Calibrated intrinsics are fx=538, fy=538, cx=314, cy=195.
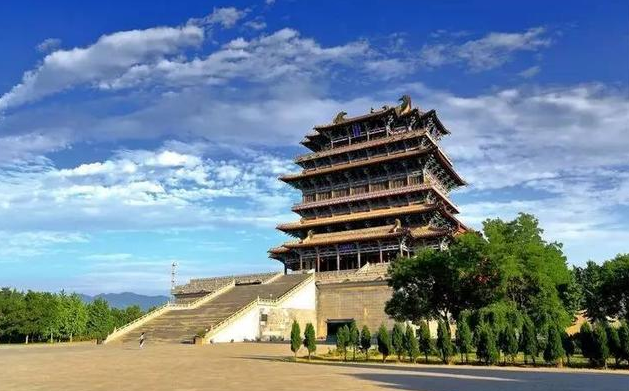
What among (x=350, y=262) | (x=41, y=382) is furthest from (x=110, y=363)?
(x=350, y=262)

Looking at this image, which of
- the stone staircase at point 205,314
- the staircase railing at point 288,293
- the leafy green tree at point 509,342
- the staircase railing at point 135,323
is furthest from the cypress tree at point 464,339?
the staircase railing at point 135,323

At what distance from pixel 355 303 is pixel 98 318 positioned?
45.6 metres

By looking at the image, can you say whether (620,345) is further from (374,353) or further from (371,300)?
(371,300)

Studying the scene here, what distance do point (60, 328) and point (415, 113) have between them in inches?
2078

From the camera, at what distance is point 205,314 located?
48062 mm

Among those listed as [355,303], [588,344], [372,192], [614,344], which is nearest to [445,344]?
[588,344]

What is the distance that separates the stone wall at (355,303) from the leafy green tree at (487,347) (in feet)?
76.1

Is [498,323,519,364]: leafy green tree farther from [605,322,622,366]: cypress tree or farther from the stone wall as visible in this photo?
the stone wall

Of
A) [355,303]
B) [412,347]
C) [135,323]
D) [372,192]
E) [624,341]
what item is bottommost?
[412,347]

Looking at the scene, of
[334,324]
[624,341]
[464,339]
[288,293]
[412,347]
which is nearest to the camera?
[624,341]

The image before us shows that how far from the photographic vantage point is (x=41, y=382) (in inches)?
702

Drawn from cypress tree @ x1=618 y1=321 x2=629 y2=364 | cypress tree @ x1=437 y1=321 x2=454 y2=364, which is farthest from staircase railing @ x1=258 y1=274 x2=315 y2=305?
cypress tree @ x1=618 y1=321 x2=629 y2=364

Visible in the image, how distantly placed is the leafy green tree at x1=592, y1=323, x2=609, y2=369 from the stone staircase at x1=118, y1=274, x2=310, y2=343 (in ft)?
91.1

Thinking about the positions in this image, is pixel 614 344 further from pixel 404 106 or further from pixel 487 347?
pixel 404 106
